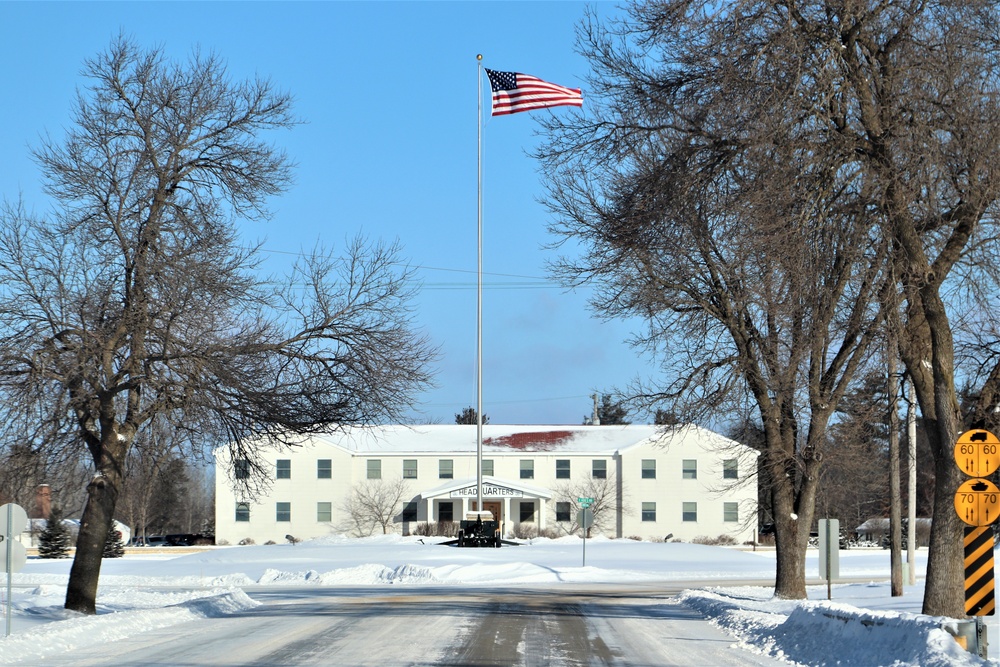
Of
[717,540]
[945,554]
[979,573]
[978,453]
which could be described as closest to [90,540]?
[945,554]

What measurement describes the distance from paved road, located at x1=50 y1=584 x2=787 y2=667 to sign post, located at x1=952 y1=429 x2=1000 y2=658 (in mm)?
2760

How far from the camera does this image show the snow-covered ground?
1435 centimetres

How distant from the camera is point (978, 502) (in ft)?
41.7

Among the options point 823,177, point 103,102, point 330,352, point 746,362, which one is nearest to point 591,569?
point 746,362

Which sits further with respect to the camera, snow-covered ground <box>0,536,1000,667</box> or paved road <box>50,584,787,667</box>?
snow-covered ground <box>0,536,1000,667</box>

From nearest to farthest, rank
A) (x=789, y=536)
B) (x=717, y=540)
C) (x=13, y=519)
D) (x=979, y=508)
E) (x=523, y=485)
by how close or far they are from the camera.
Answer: (x=979, y=508), (x=13, y=519), (x=789, y=536), (x=523, y=485), (x=717, y=540)

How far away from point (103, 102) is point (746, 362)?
14.2m

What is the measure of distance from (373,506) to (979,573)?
6249 centimetres

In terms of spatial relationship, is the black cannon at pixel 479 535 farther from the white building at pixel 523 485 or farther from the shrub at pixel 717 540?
the shrub at pixel 717 540

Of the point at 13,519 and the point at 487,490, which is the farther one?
the point at 487,490

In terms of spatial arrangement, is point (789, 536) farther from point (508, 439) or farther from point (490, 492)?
point (508, 439)

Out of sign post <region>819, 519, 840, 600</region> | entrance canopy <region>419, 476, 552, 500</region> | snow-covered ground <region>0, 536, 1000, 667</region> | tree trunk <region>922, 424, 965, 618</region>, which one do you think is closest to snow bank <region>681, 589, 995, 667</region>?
snow-covered ground <region>0, 536, 1000, 667</region>

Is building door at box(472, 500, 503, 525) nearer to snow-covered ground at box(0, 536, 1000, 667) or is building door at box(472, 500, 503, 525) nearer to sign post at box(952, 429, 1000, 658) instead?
snow-covered ground at box(0, 536, 1000, 667)

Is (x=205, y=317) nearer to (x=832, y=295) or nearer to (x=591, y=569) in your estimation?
A: (x=832, y=295)
